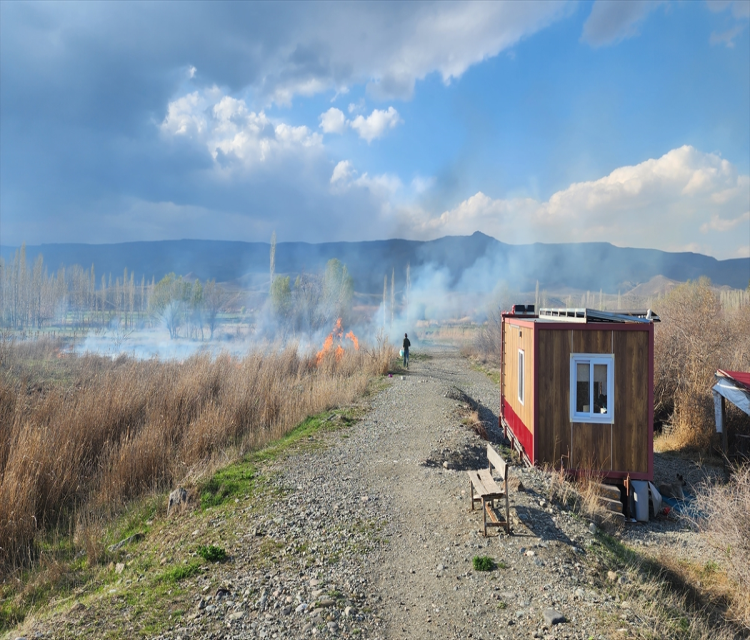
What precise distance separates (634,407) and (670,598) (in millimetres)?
4132

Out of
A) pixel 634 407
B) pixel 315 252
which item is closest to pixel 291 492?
pixel 634 407

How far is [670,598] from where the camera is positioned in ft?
19.1

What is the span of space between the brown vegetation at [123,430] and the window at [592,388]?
692 cm

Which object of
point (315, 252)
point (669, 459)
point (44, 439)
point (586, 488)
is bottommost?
point (669, 459)

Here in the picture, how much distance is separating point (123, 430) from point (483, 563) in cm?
833

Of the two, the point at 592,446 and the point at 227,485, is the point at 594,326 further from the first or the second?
the point at 227,485

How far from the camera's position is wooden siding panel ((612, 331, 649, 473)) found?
9.23 meters

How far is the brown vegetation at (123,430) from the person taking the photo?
25.7 ft

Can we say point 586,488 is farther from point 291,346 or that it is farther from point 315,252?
point 315,252

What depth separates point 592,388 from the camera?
9.51m

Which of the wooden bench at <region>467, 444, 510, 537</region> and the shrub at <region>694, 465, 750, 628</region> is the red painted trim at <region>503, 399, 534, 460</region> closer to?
the wooden bench at <region>467, 444, 510, 537</region>

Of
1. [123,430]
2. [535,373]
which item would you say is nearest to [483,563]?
[535,373]

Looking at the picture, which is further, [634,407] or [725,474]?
[725,474]

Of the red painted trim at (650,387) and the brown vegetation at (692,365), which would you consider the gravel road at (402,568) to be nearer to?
the red painted trim at (650,387)
